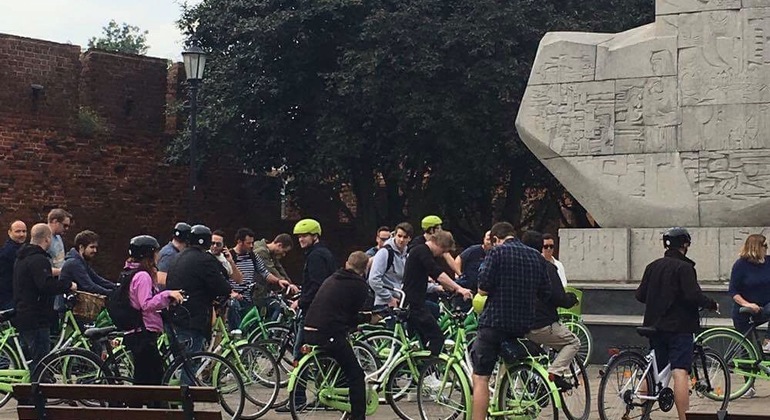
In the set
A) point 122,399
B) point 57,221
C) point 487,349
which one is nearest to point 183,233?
point 57,221

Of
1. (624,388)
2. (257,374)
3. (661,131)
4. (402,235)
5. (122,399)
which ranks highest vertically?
(661,131)

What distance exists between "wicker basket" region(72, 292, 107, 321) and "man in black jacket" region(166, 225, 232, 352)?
1.33m

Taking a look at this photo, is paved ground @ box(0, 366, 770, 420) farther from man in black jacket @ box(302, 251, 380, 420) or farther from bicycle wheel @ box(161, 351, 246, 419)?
man in black jacket @ box(302, 251, 380, 420)

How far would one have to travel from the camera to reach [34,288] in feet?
29.4

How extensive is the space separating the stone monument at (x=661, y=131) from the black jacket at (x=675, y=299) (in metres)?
4.02

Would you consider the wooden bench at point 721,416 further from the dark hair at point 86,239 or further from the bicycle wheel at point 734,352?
the dark hair at point 86,239

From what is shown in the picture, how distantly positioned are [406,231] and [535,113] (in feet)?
10.0

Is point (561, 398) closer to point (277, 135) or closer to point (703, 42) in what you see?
point (703, 42)

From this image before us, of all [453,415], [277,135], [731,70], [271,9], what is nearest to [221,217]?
[277,135]

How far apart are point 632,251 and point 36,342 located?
6189 millimetres

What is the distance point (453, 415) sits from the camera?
820cm

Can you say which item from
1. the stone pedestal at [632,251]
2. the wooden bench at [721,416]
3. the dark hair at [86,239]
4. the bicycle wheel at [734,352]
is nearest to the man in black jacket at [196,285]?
the dark hair at [86,239]

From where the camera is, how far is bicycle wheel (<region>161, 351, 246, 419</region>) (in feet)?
26.8

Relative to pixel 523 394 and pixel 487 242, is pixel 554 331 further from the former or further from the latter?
pixel 487 242
